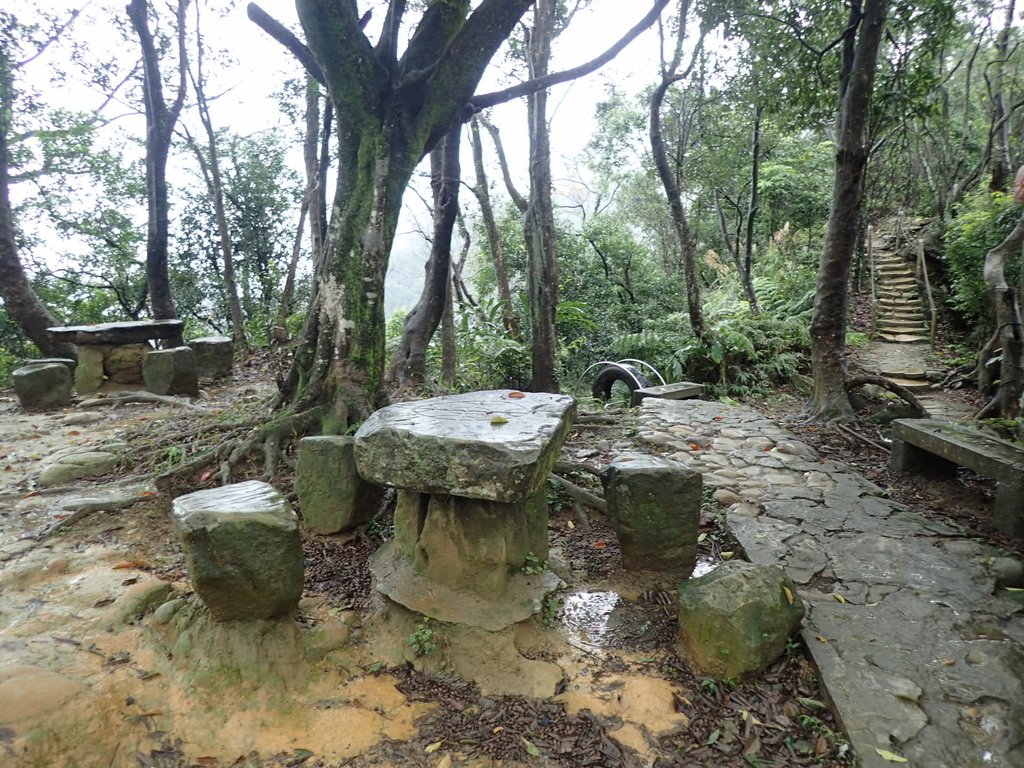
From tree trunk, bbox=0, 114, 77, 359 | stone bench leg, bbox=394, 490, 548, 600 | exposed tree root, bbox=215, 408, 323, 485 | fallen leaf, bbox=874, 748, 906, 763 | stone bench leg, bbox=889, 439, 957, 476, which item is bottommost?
fallen leaf, bbox=874, 748, 906, 763

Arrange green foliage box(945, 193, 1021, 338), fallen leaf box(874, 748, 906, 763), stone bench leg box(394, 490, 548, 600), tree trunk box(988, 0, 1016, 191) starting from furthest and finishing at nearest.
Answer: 1. tree trunk box(988, 0, 1016, 191)
2. green foliage box(945, 193, 1021, 338)
3. stone bench leg box(394, 490, 548, 600)
4. fallen leaf box(874, 748, 906, 763)

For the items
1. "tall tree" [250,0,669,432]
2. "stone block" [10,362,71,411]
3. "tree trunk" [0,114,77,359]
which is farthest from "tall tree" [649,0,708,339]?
"tree trunk" [0,114,77,359]

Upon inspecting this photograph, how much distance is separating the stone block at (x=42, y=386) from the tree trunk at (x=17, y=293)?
222 centimetres

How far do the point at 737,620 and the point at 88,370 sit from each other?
8.12 meters

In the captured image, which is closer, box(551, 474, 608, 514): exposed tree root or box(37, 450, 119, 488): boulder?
box(551, 474, 608, 514): exposed tree root

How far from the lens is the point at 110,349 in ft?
25.0

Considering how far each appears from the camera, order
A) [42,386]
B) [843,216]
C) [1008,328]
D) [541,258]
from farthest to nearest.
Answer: [541,258] < [42,386] < [843,216] < [1008,328]

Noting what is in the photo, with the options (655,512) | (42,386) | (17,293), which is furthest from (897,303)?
(17,293)

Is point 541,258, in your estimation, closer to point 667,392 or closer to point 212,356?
point 667,392

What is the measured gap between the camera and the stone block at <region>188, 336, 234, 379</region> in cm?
914

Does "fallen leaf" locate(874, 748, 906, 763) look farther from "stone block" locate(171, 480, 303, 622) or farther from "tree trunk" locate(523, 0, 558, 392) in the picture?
"tree trunk" locate(523, 0, 558, 392)

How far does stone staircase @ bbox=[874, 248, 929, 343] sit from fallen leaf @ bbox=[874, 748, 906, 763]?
12.1 meters

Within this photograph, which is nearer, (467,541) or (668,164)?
(467,541)

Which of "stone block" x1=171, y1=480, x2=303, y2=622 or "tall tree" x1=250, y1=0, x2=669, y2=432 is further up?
"tall tree" x1=250, y1=0, x2=669, y2=432
